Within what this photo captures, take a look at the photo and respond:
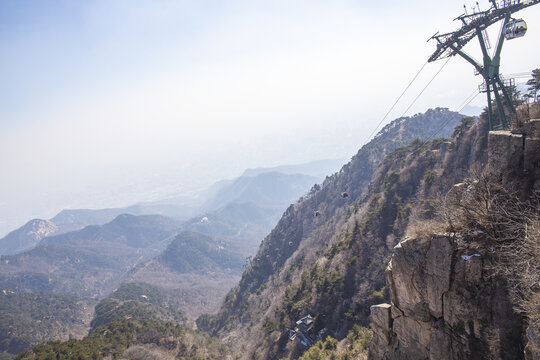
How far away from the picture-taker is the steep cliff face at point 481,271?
30.8 ft

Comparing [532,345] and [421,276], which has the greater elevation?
[421,276]

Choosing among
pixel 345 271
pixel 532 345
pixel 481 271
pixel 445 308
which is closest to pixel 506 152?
pixel 481 271


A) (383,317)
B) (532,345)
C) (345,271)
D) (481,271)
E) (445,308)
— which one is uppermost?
(481,271)

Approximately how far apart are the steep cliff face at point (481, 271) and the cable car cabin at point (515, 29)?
1458 centimetres

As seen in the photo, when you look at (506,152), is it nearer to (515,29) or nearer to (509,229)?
(509,229)

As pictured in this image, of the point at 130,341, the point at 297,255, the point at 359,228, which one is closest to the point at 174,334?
the point at 130,341

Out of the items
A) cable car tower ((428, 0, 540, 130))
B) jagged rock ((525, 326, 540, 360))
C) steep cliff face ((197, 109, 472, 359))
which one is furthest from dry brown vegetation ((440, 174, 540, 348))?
steep cliff face ((197, 109, 472, 359))

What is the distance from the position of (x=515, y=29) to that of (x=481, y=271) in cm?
2119

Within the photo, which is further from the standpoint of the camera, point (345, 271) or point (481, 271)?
point (345, 271)

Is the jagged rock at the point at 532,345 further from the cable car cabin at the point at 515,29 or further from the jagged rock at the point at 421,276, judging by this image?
the cable car cabin at the point at 515,29

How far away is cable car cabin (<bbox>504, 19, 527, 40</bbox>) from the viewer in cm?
2069

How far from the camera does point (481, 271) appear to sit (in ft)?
33.9

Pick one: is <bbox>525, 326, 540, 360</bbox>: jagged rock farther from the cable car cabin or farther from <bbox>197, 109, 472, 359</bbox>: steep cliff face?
<bbox>197, 109, 472, 359</bbox>: steep cliff face

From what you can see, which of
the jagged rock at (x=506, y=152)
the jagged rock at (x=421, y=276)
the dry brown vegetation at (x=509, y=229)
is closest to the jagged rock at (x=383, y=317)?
the jagged rock at (x=421, y=276)
